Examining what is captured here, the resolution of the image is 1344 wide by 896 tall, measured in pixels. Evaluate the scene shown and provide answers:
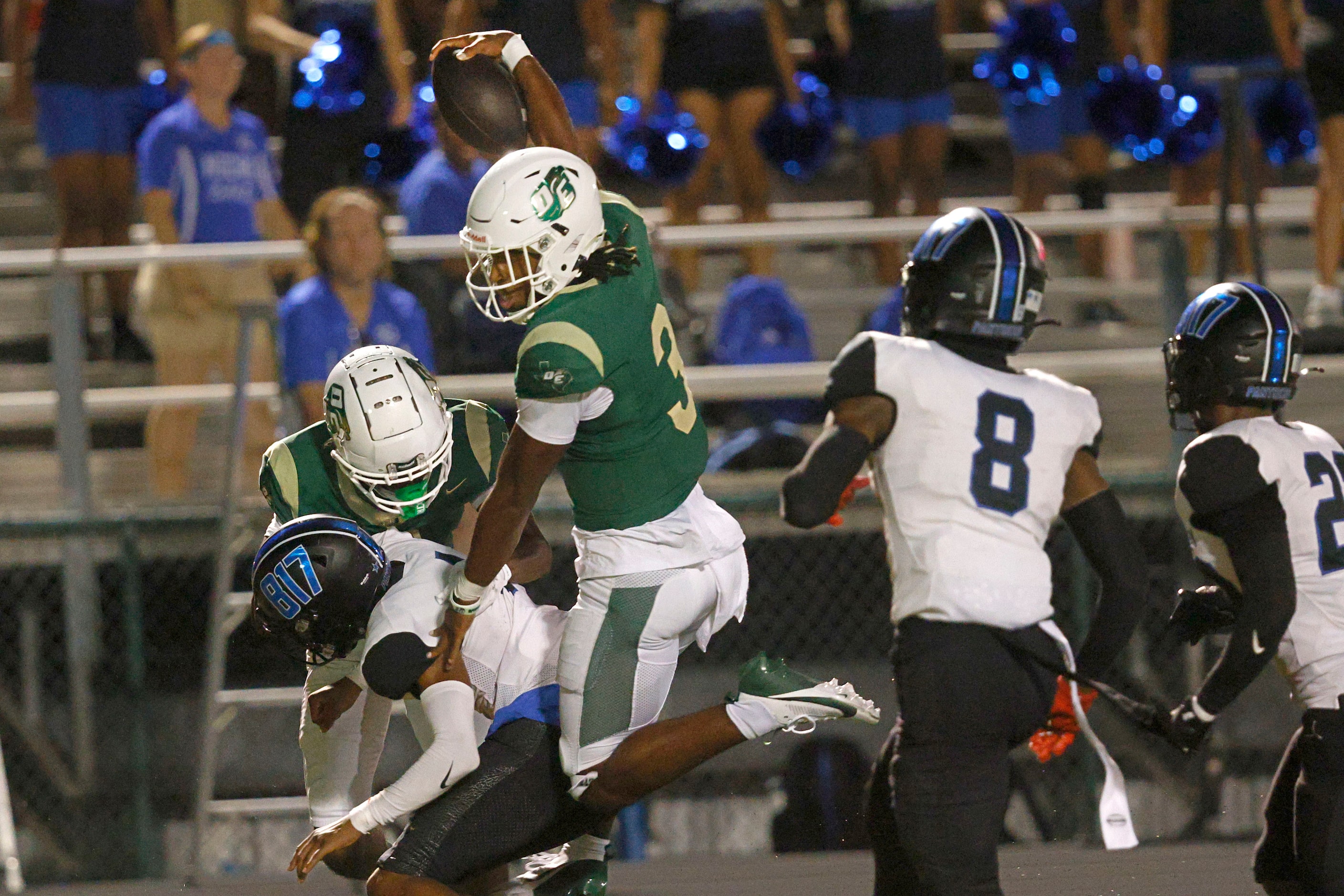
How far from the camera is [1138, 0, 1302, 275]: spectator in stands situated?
749cm

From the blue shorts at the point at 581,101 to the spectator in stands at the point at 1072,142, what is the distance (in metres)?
1.87

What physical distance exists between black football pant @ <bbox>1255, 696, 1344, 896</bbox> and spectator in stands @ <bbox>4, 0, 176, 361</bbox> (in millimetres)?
4663

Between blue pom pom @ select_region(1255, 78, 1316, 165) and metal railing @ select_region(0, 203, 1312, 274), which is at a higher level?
blue pom pom @ select_region(1255, 78, 1316, 165)

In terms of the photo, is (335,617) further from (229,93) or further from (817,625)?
(229,93)

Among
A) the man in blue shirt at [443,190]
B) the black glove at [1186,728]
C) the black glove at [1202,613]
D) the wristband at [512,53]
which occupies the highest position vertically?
the wristband at [512,53]

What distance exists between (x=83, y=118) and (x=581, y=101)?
A: 6.47 ft

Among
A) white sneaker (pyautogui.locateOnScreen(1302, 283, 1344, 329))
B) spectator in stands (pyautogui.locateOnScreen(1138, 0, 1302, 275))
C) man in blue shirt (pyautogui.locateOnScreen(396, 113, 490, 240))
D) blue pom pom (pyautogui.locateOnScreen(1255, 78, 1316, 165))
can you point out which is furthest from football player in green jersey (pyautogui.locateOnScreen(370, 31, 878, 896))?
blue pom pom (pyautogui.locateOnScreen(1255, 78, 1316, 165))

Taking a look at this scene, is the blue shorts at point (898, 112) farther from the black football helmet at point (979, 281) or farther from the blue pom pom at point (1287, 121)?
the black football helmet at point (979, 281)

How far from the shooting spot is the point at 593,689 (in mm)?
3582

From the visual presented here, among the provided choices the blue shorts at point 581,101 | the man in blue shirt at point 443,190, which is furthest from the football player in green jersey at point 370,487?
the blue shorts at point 581,101

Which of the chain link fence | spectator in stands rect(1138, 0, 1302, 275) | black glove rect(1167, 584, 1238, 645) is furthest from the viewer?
spectator in stands rect(1138, 0, 1302, 275)

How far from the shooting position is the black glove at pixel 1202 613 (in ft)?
12.8

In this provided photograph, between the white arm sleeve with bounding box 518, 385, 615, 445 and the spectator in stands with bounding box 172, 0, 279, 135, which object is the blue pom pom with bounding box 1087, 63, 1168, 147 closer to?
the spectator in stands with bounding box 172, 0, 279, 135

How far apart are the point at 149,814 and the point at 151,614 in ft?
2.45
